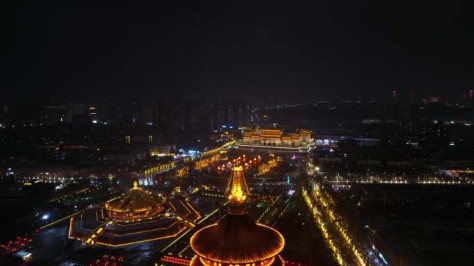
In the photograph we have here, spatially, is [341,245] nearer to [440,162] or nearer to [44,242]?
[44,242]

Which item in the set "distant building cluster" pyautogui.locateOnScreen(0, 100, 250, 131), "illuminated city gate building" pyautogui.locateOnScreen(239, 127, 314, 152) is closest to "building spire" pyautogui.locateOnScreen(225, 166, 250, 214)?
"illuminated city gate building" pyautogui.locateOnScreen(239, 127, 314, 152)

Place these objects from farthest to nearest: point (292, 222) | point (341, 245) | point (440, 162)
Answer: point (440, 162) < point (292, 222) < point (341, 245)

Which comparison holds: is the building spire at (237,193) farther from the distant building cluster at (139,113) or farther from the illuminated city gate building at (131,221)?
the distant building cluster at (139,113)

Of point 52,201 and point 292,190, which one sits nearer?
point 52,201

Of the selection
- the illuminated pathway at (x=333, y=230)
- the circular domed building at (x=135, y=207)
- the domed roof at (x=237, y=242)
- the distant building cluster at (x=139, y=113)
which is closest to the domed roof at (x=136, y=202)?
the circular domed building at (x=135, y=207)

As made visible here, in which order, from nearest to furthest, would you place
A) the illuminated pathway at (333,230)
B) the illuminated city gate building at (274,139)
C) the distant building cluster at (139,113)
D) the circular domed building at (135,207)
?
the illuminated pathway at (333,230)
the circular domed building at (135,207)
the illuminated city gate building at (274,139)
the distant building cluster at (139,113)

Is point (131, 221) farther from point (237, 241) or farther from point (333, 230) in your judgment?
point (237, 241)

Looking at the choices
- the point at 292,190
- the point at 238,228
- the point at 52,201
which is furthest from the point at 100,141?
the point at 238,228
